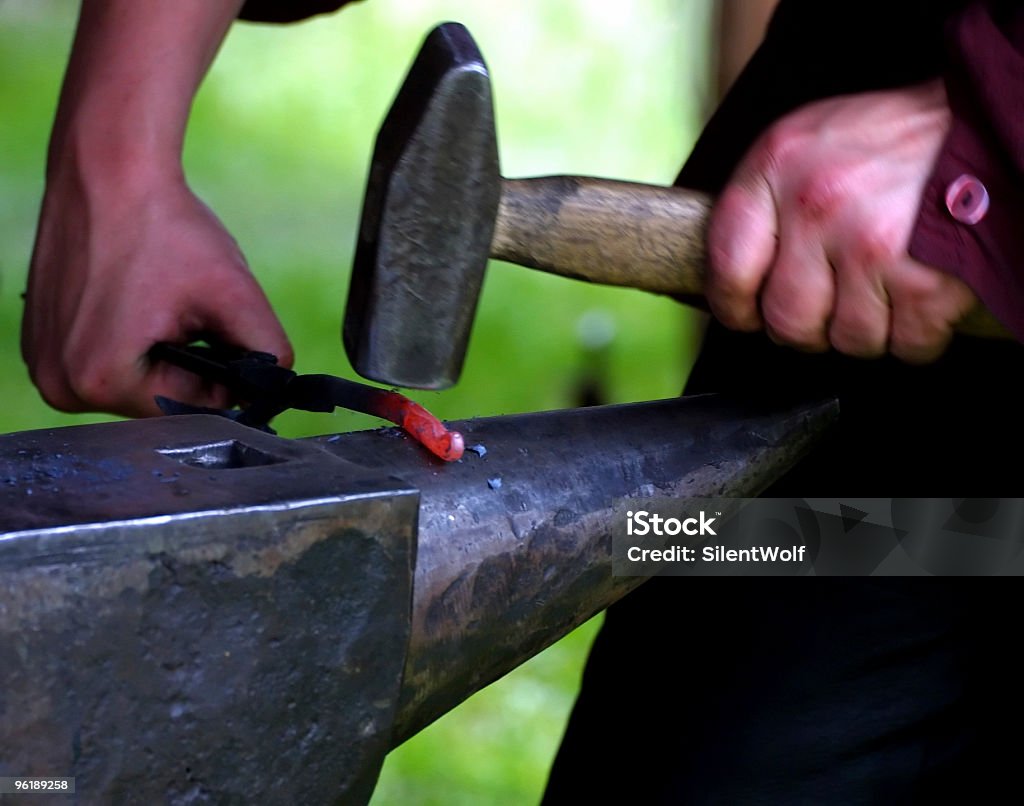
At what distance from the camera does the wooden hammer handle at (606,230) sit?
95cm

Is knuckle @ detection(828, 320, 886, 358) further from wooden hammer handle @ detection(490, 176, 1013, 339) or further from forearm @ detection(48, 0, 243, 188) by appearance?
forearm @ detection(48, 0, 243, 188)

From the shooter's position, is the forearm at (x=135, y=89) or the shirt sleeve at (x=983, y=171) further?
the forearm at (x=135, y=89)

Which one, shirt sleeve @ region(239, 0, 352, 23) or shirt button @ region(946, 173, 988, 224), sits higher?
shirt sleeve @ region(239, 0, 352, 23)

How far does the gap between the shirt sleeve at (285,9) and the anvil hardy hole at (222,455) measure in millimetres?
850

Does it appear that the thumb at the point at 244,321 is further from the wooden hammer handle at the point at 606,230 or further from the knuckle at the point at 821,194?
the knuckle at the point at 821,194

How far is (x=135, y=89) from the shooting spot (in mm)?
1193

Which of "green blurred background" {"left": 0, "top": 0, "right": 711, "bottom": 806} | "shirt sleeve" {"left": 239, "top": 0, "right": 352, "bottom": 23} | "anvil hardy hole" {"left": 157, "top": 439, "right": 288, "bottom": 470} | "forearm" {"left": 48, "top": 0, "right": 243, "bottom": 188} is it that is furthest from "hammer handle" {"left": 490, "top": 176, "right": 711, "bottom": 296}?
"green blurred background" {"left": 0, "top": 0, "right": 711, "bottom": 806}

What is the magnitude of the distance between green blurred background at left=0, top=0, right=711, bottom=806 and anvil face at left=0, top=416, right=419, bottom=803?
221 centimetres

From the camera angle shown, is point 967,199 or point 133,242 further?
point 133,242

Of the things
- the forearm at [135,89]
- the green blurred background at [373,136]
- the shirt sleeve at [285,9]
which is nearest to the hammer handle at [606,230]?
the forearm at [135,89]

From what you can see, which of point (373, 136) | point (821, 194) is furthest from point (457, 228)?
point (373, 136)

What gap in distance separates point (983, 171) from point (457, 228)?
36 cm

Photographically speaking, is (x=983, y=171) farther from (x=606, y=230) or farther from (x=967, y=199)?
(x=606, y=230)

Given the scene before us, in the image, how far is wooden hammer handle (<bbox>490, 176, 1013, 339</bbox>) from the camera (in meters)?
0.95
